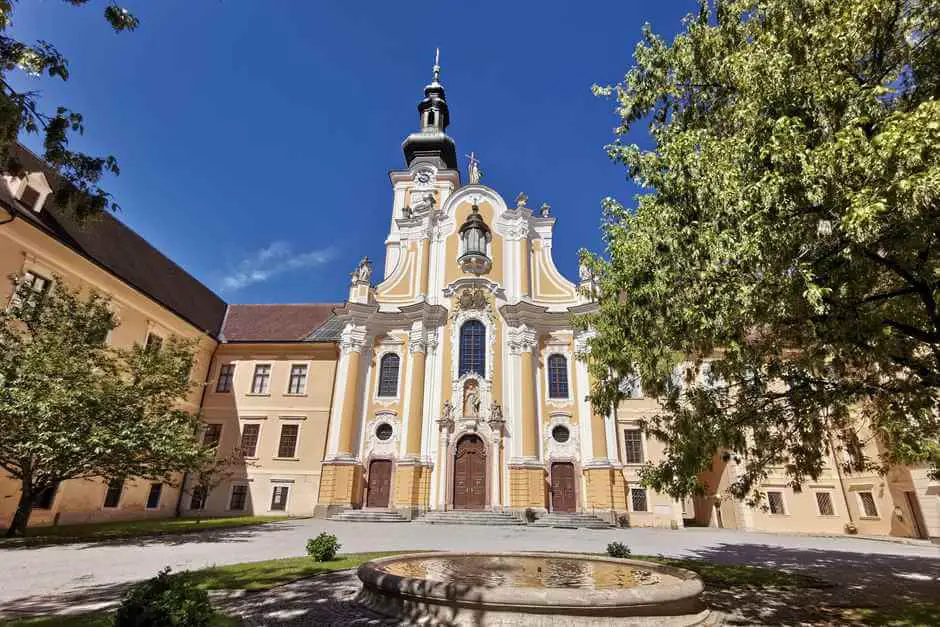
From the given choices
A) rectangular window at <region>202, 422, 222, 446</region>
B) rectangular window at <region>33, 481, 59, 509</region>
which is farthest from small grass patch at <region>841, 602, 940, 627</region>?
rectangular window at <region>202, 422, 222, 446</region>

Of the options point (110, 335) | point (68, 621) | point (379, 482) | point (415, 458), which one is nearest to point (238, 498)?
point (379, 482)

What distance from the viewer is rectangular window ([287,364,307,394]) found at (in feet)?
93.6

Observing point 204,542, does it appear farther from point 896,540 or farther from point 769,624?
point 896,540

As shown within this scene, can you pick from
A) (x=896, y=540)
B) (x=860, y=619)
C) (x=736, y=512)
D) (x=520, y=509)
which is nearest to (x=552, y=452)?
(x=520, y=509)

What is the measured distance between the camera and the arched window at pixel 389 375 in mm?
27703

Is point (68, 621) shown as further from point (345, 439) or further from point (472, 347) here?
point (472, 347)

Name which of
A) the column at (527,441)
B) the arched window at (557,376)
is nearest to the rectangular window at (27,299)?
the column at (527,441)

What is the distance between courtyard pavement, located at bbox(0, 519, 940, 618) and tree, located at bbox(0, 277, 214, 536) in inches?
97.6

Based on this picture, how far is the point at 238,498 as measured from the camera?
26266 mm

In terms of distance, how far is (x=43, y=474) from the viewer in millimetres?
14773

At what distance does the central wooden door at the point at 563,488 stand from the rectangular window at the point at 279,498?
1416cm

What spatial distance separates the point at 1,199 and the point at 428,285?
19.0 meters

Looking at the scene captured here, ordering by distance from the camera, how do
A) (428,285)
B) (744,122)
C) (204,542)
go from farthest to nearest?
(428,285) < (204,542) < (744,122)

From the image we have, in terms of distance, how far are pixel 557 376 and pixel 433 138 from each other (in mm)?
25349
